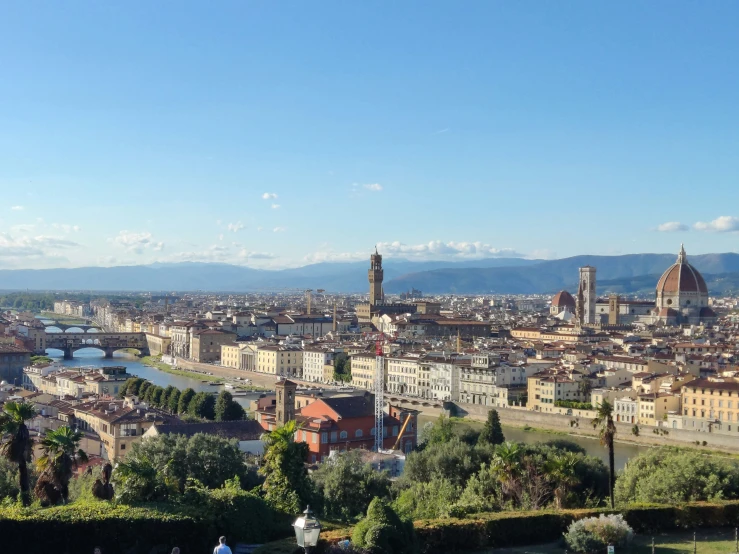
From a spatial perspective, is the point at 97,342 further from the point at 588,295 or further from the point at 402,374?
the point at 588,295

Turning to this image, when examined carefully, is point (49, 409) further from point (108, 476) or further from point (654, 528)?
point (654, 528)

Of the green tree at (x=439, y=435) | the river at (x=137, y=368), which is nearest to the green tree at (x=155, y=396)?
the river at (x=137, y=368)

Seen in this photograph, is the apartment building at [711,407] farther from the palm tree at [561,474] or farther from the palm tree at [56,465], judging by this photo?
the palm tree at [56,465]

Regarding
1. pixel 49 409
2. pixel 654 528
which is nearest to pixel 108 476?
pixel 654 528

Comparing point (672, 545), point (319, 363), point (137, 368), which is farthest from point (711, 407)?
point (137, 368)

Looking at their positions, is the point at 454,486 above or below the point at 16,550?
below
